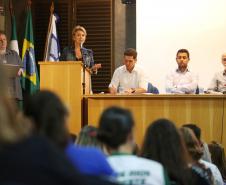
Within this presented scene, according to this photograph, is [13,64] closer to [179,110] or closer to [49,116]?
[179,110]

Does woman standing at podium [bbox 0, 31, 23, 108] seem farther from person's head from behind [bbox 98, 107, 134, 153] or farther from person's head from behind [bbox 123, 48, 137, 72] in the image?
person's head from behind [bbox 98, 107, 134, 153]

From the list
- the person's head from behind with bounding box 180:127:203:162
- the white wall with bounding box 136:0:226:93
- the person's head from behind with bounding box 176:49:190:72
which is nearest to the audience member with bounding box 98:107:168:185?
the person's head from behind with bounding box 180:127:203:162

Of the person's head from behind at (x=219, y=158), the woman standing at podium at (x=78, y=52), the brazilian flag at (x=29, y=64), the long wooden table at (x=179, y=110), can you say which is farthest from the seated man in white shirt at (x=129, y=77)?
the person's head from behind at (x=219, y=158)

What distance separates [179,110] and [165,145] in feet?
11.7

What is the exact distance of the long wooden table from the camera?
610 cm

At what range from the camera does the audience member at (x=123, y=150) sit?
216 cm

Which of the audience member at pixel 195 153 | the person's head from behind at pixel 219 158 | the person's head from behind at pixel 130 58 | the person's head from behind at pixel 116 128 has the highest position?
the person's head from behind at pixel 130 58

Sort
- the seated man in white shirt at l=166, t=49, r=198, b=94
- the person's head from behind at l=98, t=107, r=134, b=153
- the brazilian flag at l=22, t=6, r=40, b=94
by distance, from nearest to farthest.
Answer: the person's head from behind at l=98, t=107, r=134, b=153, the seated man in white shirt at l=166, t=49, r=198, b=94, the brazilian flag at l=22, t=6, r=40, b=94

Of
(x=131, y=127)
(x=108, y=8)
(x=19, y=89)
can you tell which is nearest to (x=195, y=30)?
(x=108, y=8)

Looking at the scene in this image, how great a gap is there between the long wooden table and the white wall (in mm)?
2308

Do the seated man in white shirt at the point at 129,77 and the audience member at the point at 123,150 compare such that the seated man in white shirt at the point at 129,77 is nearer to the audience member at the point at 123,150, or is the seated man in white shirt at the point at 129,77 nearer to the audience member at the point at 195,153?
the audience member at the point at 195,153

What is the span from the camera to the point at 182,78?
23.7 ft

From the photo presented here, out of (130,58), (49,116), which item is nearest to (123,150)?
(49,116)

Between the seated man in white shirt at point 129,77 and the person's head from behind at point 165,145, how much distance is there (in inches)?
→ 169
